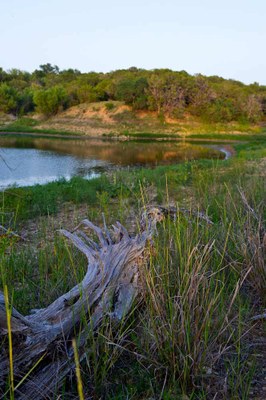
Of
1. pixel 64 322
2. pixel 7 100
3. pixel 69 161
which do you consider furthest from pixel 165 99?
pixel 64 322

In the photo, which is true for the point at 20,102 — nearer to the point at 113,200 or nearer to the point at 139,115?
the point at 139,115

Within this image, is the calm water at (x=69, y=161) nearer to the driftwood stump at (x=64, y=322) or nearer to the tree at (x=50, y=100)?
the driftwood stump at (x=64, y=322)

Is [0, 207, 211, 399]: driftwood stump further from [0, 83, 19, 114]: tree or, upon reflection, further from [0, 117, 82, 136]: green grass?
[0, 83, 19, 114]: tree

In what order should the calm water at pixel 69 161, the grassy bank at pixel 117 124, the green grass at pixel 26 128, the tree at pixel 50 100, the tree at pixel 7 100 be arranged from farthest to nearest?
the tree at pixel 7 100, the tree at pixel 50 100, the grassy bank at pixel 117 124, the green grass at pixel 26 128, the calm water at pixel 69 161

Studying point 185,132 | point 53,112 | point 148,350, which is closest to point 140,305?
point 148,350

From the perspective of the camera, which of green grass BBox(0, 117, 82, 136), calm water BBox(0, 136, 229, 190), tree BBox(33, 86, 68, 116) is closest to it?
calm water BBox(0, 136, 229, 190)

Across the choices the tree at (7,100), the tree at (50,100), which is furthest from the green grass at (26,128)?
the tree at (7,100)

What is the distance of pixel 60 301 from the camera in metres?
2.39

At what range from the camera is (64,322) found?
221cm

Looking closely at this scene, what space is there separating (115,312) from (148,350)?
310mm

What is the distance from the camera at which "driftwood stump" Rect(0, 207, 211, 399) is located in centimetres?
199

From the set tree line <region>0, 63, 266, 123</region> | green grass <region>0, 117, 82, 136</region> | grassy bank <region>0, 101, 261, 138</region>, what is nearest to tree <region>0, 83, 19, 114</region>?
tree line <region>0, 63, 266, 123</region>

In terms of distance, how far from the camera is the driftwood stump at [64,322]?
6.51 ft

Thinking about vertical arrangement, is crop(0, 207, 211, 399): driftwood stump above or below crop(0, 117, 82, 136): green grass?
above
